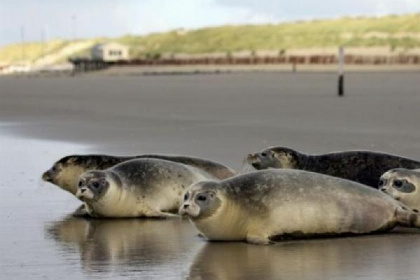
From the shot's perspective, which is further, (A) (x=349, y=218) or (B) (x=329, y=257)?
(A) (x=349, y=218)

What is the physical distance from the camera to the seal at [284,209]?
7918 millimetres

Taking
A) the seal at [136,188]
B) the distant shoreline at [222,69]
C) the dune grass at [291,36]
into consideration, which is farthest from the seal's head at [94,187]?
the dune grass at [291,36]

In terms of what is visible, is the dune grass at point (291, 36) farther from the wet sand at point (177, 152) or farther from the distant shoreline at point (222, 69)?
the wet sand at point (177, 152)

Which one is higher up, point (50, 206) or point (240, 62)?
point (50, 206)

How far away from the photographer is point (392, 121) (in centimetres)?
1961

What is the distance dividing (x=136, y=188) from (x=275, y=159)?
132cm

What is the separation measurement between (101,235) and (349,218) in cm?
176

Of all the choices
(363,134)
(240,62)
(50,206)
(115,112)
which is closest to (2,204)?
(50,206)

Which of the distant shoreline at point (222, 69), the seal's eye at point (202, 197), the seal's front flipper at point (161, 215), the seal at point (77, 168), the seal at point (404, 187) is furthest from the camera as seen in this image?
the distant shoreline at point (222, 69)

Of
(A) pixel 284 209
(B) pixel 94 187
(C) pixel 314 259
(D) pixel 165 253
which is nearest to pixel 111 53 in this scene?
(B) pixel 94 187

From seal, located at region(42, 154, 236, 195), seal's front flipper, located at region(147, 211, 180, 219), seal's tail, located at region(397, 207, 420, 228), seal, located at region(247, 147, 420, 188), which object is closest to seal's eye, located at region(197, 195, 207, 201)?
seal's front flipper, located at region(147, 211, 180, 219)

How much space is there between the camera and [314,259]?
7203 mm

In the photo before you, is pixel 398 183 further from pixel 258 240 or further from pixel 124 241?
pixel 124 241

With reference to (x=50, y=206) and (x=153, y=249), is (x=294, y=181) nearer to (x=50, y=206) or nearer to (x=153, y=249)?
(x=153, y=249)
